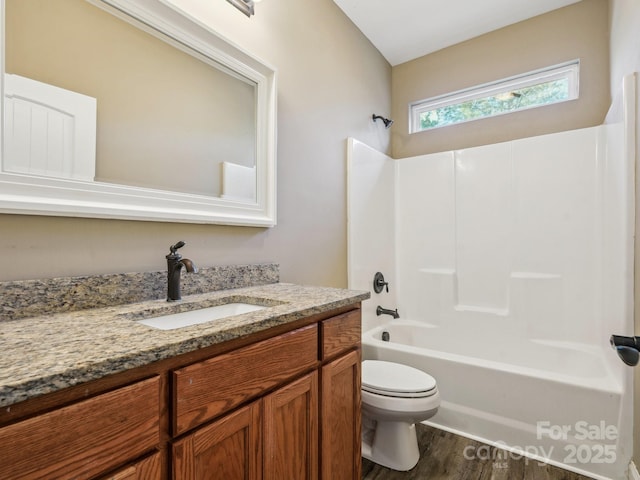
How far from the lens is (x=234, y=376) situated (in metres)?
0.80

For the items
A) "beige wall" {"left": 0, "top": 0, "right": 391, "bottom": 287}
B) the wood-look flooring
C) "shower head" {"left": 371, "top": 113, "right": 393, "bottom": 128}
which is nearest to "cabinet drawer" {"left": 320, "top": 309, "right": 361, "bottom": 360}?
"beige wall" {"left": 0, "top": 0, "right": 391, "bottom": 287}

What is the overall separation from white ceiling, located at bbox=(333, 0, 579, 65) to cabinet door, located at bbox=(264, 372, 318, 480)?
2.38 metres

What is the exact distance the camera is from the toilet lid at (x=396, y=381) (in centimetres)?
157

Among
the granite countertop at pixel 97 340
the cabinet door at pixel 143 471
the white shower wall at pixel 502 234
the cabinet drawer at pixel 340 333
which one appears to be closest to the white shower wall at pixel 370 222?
the white shower wall at pixel 502 234

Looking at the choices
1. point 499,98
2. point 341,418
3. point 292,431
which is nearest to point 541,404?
point 341,418

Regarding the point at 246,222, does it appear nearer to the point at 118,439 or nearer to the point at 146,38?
the point at 146,38

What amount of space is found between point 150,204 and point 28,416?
79 cm

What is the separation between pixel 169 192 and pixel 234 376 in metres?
0.76

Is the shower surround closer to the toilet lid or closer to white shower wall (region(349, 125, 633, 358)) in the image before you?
white shower wall (region(349, 125, 633, 358))

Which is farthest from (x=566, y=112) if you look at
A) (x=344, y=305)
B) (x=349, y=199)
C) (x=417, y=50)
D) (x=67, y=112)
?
(x=67, y=112)

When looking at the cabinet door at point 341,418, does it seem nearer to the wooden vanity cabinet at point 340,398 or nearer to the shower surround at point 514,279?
the wooden vanity cabinet at point 340,398

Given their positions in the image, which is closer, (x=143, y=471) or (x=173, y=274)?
(x=143, y=471)

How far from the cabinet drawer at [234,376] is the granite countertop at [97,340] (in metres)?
0.06

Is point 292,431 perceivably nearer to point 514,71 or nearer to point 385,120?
point 385,120
